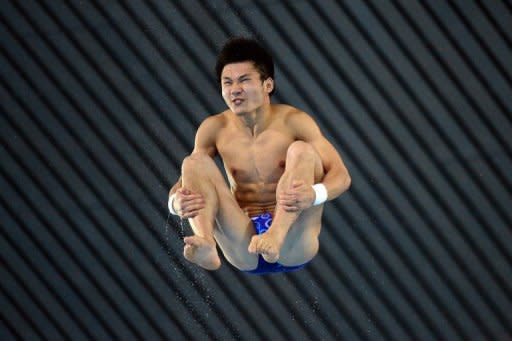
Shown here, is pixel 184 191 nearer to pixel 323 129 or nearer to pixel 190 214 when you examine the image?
pixel 190 214

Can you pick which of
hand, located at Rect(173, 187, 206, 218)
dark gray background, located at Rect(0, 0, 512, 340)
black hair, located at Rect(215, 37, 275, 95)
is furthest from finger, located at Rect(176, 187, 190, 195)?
dark gray background, located at Rect(0, 0, 512, 340)

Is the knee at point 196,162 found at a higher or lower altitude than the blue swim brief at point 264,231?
higher

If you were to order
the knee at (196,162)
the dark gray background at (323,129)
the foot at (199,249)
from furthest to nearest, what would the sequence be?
the dark gray background at (323,129) < the knee at (196,162) < the foot at (199,249)

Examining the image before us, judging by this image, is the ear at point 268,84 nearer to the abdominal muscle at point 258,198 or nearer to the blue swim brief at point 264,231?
the abdominal muscle at point 258,198

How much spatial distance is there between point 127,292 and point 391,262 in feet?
5.33

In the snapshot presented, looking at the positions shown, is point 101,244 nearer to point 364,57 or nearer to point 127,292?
point 127,292

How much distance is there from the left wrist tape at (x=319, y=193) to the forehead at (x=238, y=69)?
57cm

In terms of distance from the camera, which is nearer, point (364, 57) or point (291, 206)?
point (291, 206)

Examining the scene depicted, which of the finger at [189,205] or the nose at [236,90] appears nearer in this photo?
the finger at [189,205]

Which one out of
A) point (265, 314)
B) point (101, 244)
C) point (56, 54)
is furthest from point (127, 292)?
point (56, 54)

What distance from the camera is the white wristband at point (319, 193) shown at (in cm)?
476

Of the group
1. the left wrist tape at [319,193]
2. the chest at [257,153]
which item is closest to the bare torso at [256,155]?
the chest at [257,153]

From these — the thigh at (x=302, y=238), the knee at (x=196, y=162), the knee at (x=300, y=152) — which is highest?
the knee at (x=196, y=162)

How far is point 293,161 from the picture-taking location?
4.76 m
